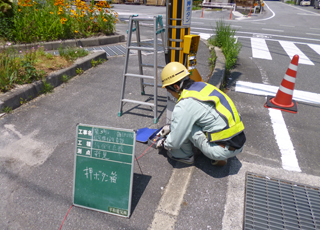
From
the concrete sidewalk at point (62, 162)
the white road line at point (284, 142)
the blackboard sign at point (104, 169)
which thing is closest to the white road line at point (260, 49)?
the white road line at point (284, 142)

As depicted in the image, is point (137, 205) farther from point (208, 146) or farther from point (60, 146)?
point (60, 146)

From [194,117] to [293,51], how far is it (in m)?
7.78

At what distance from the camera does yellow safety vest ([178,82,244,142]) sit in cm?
238

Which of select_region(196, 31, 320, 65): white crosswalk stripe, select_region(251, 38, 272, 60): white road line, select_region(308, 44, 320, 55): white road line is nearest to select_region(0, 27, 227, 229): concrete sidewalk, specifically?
select_region(251, 38, 272, 60): white road line

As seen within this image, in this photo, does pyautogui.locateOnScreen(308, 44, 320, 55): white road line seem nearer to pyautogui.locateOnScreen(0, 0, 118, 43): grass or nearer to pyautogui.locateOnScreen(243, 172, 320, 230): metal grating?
pyautogui.locateOnScreen(0, 0, 118, 43): grass

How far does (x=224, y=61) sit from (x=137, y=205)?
15.5ft

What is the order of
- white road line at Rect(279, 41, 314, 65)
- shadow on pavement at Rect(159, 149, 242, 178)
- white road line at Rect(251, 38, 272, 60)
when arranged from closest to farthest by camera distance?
shadow on pavement at Rect(159, 149, 242, 178)
white road line at Rect(279, 41, 314, 65)
white road line at Rect(251, 38, 272, 60)

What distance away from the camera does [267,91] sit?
503cm

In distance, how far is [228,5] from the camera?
25.8 meters

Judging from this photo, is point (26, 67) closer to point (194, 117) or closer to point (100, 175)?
point (100, 175)

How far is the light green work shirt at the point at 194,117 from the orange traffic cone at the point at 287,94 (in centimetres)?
252

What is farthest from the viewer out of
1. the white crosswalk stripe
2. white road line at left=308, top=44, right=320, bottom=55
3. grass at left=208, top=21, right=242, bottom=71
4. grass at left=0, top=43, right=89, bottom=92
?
white road line at left=308, top=44, right=320, bottom=55

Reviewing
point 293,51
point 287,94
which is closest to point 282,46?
point 293,51

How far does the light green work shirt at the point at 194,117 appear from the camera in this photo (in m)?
2.37
